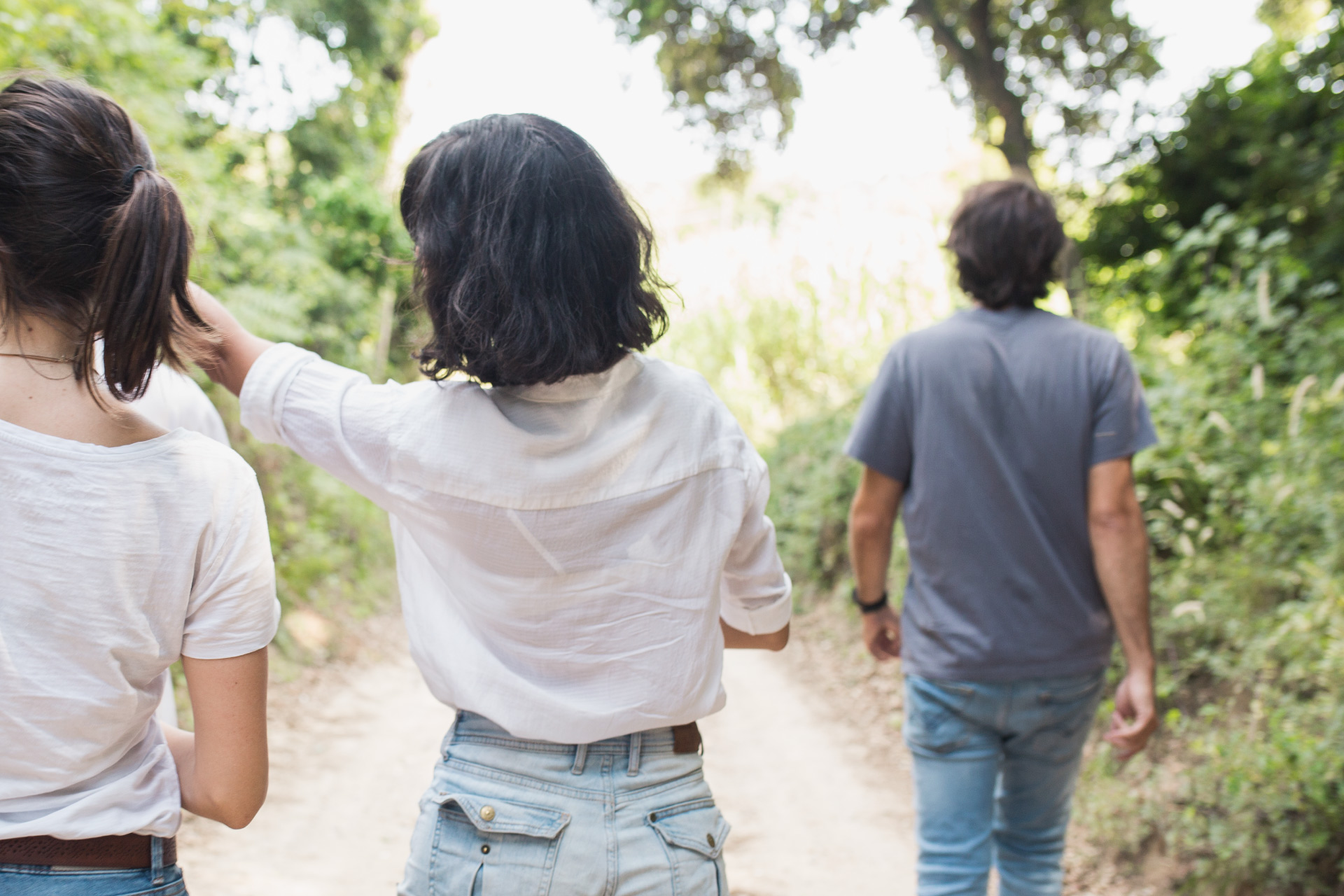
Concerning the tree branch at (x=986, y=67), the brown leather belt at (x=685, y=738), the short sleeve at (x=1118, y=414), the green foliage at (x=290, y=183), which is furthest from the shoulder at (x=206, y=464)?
the tree branch at (x=986, y=67)

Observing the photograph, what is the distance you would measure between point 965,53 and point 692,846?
6.62 meters

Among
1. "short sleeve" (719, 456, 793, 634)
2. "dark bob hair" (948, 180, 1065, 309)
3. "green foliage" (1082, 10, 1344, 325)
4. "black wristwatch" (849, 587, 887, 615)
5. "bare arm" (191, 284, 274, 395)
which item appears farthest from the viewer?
"green foliage" (1082, 10, 1344, 325)

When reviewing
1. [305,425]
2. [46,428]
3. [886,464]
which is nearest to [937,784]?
[886,464]

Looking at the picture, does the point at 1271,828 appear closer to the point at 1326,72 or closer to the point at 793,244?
the point at 1326,72

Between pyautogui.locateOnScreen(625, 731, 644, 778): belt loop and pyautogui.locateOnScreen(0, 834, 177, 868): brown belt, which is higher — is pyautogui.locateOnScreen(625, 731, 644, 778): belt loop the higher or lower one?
the higher one

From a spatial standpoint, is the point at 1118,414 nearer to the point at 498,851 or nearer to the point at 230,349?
the point at 498,851

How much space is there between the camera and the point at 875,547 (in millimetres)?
2594

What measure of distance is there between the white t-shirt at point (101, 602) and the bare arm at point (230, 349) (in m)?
0.19

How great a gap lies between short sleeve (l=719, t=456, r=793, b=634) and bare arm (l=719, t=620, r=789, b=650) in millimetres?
16

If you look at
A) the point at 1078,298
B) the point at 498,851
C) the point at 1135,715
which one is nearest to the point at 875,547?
the point at 1135,715

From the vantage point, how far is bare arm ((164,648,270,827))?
50.7 inches

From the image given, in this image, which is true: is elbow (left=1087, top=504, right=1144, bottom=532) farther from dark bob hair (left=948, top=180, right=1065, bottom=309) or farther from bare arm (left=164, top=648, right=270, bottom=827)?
bare arm (left=164, top=648, right=270, bottom=827)

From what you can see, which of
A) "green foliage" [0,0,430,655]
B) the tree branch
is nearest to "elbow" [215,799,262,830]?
"green foliage" [0,0,430,655]

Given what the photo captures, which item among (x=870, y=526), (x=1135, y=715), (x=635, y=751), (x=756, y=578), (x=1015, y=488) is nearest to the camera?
(x=635, y=751)
